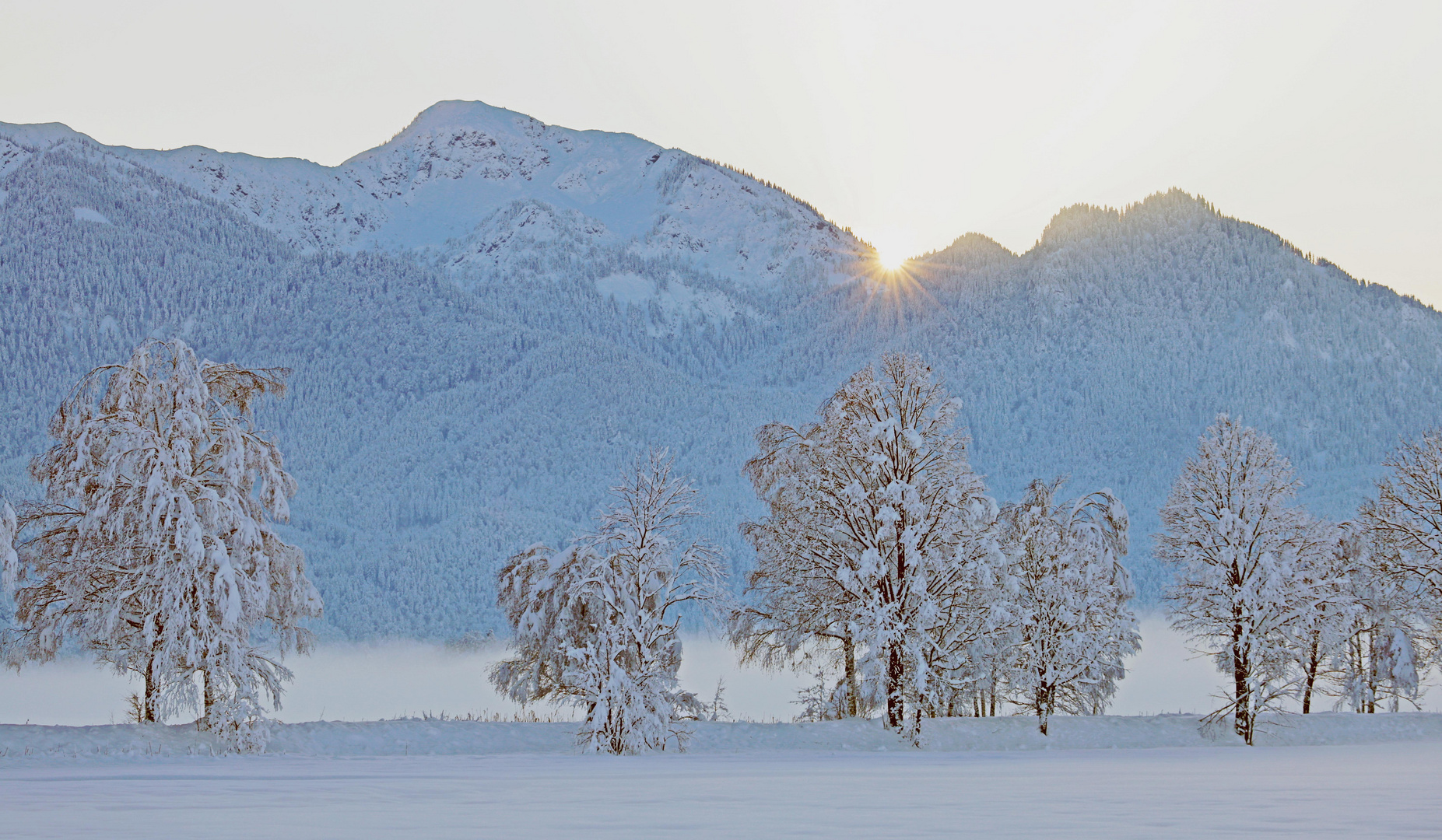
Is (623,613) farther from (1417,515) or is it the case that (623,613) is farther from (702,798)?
Result: (1417,515)

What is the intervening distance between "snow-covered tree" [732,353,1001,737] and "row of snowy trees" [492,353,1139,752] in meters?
0.05

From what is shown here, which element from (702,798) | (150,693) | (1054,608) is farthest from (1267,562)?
(150,693)

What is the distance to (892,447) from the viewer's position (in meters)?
34.7

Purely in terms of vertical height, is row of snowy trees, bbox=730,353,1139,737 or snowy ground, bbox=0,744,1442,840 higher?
row of snowy trees, bbox=730,353,1139,737

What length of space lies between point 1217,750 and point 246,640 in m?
25.1

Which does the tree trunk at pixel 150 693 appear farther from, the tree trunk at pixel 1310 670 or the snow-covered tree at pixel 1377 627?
the snow-covered tree at pixel 1377 627

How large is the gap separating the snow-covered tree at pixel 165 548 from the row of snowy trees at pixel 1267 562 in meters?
25.8

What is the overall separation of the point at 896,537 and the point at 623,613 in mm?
7609

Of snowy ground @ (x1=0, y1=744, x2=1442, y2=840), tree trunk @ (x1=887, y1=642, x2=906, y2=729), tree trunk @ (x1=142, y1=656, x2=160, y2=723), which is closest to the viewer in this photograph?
snowy ground @ (x1=0, y1=744, x2=1442, y2=840)

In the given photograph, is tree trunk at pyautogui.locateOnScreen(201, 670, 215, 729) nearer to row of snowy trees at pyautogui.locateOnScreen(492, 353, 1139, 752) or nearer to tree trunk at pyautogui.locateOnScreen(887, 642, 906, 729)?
row of snowy trees at pyautogui.locateOnScreen(492, 353, 1139, 752)

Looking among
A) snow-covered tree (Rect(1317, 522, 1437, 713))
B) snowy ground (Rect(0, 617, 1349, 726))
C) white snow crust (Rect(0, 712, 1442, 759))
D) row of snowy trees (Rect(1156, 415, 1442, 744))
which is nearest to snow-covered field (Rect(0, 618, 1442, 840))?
white snow crust (Rect(0, 712, 1442, 759))

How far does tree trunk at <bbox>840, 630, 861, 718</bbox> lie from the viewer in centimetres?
3684

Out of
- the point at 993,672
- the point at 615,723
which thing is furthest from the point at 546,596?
the point at 993,672

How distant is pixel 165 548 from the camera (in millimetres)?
27641
